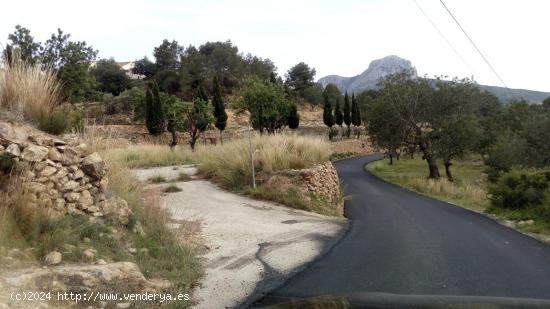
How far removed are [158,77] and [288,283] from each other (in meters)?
58.7

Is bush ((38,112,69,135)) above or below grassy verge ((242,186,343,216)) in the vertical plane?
above

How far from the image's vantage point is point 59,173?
6.90 meters

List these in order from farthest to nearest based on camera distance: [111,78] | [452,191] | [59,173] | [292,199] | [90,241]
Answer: [111,78]
[452,191]
[292,199]
[59,173]
[90,241]

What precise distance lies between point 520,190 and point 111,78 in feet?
174

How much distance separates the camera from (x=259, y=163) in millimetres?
16531

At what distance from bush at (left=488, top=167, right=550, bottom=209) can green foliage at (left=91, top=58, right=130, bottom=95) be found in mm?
50310

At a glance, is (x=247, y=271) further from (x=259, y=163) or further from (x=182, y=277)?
(x=259, y=163)

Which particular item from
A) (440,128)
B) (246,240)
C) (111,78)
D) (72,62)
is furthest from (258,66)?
(246,240)

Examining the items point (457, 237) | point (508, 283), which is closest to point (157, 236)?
point (508, 283)

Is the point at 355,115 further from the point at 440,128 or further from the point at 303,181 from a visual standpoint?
the point at 303,181

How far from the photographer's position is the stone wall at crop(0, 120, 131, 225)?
646cm

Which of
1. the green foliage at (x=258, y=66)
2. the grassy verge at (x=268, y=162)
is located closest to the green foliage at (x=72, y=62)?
the grassy verge at (x=268, y=162)

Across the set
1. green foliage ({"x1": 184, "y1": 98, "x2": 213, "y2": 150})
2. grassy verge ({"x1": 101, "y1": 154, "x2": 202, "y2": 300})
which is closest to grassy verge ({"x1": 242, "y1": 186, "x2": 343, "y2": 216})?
grassy verge ({"x1": 101, "y1": 154, "x2": 202, "y2": 300})

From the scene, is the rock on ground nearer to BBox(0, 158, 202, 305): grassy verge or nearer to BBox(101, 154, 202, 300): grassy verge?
BBox(101, 154, 202, 300): grassy verge
